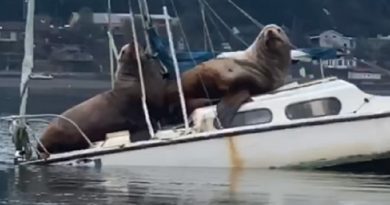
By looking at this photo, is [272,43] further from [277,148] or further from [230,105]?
[277,148]

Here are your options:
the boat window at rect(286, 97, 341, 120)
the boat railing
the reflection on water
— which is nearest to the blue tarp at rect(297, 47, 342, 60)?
the boat window at rect(286, 97, 341, 120)

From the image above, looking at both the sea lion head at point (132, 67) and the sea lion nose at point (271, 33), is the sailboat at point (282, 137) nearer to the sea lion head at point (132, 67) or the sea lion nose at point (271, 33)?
the sea lion nose at point (271, 33)

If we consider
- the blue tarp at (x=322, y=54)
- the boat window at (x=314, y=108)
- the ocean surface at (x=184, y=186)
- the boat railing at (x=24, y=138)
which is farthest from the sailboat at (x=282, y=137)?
the blue tarp at (x=322, y=54)

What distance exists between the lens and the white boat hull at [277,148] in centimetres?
3173

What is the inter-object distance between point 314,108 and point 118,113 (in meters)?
4.35

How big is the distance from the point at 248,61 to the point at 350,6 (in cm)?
10158

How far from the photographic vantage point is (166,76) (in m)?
34.4

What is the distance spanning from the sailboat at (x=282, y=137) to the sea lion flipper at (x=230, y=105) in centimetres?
14

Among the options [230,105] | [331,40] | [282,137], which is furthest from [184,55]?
[331,40]

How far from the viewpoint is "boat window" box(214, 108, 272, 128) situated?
31984 mm

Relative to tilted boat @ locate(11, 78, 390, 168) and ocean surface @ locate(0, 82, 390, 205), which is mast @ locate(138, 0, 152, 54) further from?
ocean surface @ locate(0, 82, 390, 205)

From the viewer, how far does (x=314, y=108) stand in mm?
32062

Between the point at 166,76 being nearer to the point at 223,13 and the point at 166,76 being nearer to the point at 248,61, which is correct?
the point at 248,61

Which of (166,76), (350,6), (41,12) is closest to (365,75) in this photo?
(350,6)
